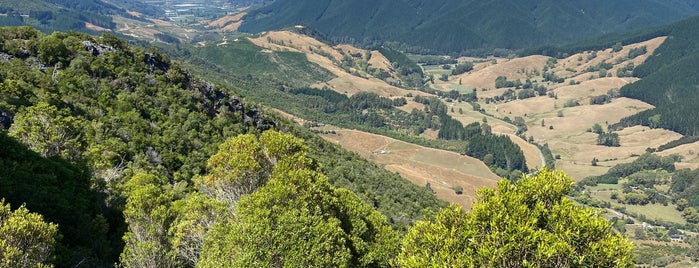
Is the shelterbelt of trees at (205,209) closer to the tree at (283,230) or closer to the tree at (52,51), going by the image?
the tree at (283,230)

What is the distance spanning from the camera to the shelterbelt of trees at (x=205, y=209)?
2186cm

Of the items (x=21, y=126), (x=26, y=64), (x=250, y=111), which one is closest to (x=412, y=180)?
(x=250, y=111)

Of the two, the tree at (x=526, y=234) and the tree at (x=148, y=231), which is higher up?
the tree at (x=526, y=234)

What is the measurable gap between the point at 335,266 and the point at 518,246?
1199 cm

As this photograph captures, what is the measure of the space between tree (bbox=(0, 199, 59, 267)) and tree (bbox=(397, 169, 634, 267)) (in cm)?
1954

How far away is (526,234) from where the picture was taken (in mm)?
20828

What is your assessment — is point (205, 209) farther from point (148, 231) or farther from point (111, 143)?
point (111, 143)

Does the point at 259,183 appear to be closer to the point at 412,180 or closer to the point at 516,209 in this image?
the point at 516,209

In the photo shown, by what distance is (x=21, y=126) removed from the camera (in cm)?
4122

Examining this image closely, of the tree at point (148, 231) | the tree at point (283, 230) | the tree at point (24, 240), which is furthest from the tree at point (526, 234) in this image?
the tree at point (24, 240)

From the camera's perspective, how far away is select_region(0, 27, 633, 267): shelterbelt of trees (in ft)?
71.7

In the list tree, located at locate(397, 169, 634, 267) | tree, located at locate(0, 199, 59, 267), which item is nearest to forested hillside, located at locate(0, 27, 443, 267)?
tree, located at locate(0, 199, 59, 267)

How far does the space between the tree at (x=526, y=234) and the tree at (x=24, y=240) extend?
1954 centimetres

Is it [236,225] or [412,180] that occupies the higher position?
[236,225]
